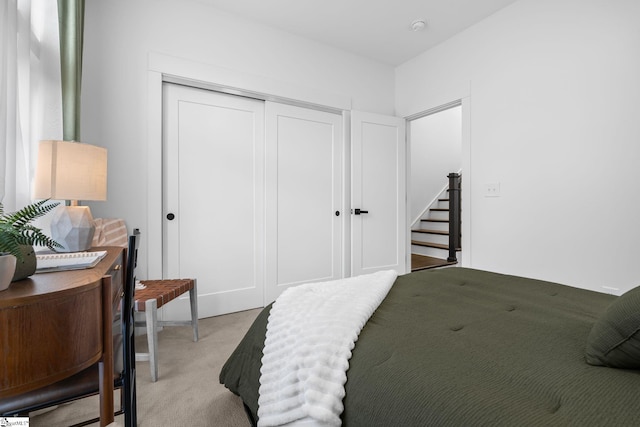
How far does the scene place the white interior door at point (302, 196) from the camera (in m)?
2.99

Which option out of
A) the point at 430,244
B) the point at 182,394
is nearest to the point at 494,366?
the point at 182,394

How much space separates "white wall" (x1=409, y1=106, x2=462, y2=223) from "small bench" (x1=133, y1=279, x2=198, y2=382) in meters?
4.42

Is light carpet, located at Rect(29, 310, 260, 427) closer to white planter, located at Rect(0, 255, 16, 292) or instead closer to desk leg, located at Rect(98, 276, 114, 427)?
desk leg, located at Rect(98, 276, 114, 427)

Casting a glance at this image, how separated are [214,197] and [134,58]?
1.21 meters

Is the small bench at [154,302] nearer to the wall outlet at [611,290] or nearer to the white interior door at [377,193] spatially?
the white interior door at [377,193]

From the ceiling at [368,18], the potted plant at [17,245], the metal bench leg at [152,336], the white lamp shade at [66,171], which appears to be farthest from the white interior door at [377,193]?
the potted plant at [17,245]

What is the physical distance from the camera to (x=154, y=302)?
1732mm

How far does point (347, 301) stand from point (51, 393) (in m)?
0.92

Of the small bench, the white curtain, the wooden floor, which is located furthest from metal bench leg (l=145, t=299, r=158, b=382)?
the wooden floor

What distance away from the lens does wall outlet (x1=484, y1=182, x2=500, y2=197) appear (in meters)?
2.71

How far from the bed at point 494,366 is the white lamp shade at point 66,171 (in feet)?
3.55

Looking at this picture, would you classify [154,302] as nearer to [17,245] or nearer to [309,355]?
[17,245]

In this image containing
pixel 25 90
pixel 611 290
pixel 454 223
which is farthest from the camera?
pixel 454 223

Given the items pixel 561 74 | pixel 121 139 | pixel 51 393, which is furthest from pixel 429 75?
pixel 51 393
